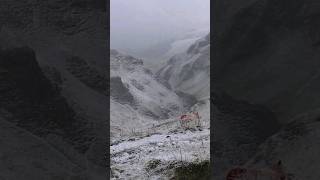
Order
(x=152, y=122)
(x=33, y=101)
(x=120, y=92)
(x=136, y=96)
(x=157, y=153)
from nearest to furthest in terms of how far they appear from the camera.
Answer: (x=33, y=101) < (x=157, y=153) < (x=152, y=122) < (x=120, y=92) < (x=136, y=96)

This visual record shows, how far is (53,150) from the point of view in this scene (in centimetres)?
262

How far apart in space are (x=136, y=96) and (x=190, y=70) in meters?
5.97

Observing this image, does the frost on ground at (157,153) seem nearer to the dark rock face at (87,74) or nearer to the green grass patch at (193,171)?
the green grass patch at (193,171)

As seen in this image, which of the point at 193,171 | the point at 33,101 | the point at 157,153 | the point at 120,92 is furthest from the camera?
the point at 120,92
